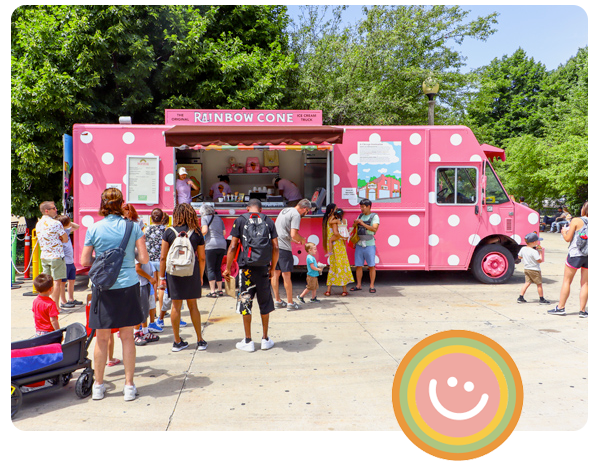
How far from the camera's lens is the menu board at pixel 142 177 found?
9.62m

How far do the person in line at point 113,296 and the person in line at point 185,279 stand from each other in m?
1.05

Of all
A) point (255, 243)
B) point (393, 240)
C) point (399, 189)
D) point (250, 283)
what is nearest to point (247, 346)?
point (250, 283)

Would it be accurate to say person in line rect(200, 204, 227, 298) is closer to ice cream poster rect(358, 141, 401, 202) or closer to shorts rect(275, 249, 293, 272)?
shorts rect(275, 249, 293, 272)

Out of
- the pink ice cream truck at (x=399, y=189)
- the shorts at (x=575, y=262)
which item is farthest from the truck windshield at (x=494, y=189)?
the shorts at (x=575, y=262)

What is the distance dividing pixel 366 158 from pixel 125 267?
6576 millimetres

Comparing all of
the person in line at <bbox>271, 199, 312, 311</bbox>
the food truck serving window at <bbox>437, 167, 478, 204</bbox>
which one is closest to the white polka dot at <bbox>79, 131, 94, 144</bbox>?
the person in line at <bbox>271, 199, 312, 311</bbox>

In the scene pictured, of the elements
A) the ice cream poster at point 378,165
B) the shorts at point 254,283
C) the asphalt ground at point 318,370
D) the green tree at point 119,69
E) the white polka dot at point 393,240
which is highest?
the green tree at point 119,69

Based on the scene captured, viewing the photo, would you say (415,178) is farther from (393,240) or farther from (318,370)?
(318,370)

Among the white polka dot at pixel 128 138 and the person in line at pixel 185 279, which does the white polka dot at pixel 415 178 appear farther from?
the white polka dot at pixel 128 138

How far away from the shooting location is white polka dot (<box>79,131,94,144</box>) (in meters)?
9.48

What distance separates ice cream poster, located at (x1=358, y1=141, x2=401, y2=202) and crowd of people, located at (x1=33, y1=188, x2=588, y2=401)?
77 cm

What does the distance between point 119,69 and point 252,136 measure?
6380mm

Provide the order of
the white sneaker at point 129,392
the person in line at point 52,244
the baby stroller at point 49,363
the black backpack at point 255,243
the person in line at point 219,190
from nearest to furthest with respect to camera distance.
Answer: the baby stroller at point 49,363, the white sneaker at point 129,392, the black backpack at point 255,243, the person in line at point 52,244, the person in line at point 219,190

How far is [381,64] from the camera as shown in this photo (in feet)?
55.1
